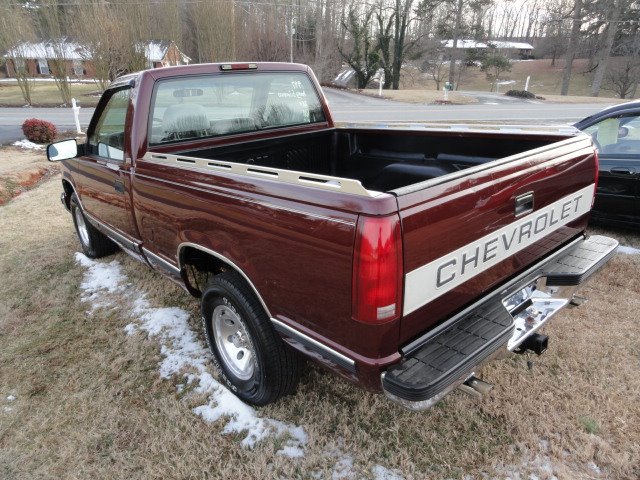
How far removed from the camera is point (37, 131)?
13.6 metres

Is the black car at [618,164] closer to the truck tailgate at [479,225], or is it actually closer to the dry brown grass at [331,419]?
the dry brown grass at [331,419]

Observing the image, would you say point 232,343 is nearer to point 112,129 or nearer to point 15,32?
point 112,129

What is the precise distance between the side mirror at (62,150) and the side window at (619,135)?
540 cm

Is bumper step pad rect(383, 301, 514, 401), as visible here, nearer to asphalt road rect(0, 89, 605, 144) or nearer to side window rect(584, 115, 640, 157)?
side window rect(584, 115, 640, 157)

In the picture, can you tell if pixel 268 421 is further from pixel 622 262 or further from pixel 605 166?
pixel 605 166

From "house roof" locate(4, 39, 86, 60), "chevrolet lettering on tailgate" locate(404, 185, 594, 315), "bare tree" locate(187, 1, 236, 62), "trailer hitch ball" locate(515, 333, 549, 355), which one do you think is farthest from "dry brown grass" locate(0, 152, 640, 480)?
"bare tree" locate(187, 1, 236, 62)

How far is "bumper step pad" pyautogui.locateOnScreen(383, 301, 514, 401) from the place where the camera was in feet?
5.90

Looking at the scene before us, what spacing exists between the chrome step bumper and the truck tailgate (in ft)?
0.25

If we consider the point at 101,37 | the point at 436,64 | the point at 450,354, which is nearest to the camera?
the point at 450,354

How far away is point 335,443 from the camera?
2498 millimetres

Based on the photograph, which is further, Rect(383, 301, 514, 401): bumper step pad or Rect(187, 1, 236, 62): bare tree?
Rect(187, 1, 236, 62): bare tree

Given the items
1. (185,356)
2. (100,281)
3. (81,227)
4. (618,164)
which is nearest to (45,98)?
(81,227)

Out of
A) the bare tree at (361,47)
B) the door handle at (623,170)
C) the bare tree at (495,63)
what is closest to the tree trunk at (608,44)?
the bare tree at (495,63)

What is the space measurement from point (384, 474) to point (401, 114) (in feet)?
58.9
